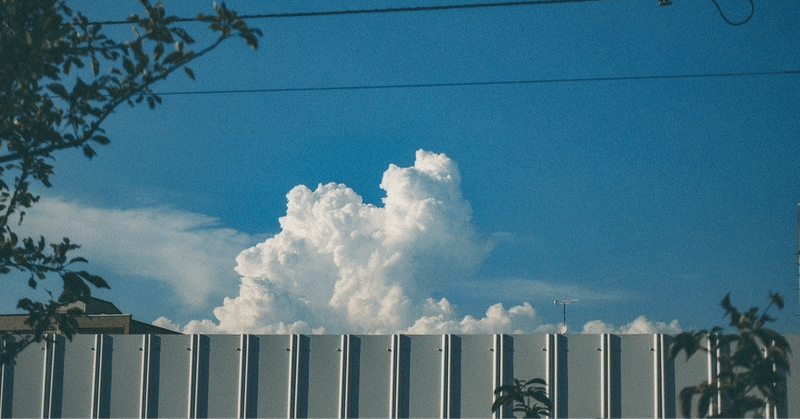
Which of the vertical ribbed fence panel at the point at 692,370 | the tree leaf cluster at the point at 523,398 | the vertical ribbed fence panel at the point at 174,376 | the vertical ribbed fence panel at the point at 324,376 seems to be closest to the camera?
the tree leaf cluster at the point at 523,398

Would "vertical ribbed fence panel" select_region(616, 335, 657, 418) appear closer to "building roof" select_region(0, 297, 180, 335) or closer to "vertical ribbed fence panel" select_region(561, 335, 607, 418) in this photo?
"vertical ribbed fence panel" select_region(561, 335, 607, 418)

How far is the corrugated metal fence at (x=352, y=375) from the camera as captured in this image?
9672 mm

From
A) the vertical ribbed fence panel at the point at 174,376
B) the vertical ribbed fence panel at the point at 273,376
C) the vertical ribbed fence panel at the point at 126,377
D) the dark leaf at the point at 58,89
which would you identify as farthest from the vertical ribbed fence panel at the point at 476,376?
the dark leaf at the point at 58,89

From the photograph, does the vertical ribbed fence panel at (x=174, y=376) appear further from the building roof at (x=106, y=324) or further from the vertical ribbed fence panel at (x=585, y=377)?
the building roof at (x=106, y=324)

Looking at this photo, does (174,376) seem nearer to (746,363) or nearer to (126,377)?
(126,377)

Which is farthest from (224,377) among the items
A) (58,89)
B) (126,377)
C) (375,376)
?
(58,89)

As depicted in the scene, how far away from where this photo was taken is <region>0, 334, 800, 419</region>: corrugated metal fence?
967 cm

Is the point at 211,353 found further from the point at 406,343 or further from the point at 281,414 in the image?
the point at 406,343

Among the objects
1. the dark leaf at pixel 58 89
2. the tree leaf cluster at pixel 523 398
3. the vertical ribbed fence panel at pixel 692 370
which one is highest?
the dark leaf at pixel 58 89

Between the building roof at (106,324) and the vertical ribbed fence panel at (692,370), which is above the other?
the building roof at (106,324)

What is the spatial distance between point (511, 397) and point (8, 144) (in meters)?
5.77

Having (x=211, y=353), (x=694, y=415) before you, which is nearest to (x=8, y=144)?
(x=211, y=353)

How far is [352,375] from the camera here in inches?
398

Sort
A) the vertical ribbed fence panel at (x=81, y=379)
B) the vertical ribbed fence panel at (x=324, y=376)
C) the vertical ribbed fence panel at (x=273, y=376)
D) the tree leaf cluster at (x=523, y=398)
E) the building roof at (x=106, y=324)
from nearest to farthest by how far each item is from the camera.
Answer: the tree leaf cluster at (x=523, y=398), the vertical ribbed fence panel at (x=324, y=376), the vertical ribbed fence panel at (x=273, y=376), the vertical ribbed fence panel at (x=81, y=379), the building roof at (x=106, y=324)
